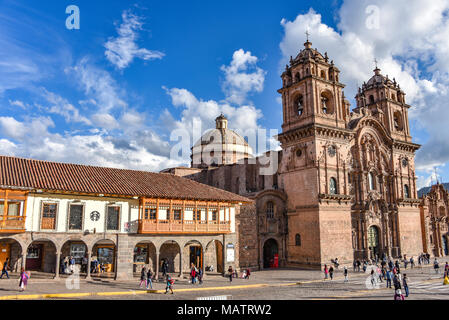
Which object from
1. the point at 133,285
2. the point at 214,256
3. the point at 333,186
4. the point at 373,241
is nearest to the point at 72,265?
the point at 133,285

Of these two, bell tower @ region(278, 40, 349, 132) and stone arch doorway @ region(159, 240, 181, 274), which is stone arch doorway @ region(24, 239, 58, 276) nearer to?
stone arch doorway @ region(159, 240, 181, 274)

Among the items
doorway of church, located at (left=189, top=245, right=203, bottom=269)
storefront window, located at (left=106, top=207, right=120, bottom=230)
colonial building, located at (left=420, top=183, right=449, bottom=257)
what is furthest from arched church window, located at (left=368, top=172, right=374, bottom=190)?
storefront window, located at (left=106, top=207, right=120, bottom=230)

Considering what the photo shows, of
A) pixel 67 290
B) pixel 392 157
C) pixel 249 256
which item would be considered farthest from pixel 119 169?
pixel 392 157

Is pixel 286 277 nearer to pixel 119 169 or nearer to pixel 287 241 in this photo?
pixel 287 241

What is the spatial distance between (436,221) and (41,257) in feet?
171

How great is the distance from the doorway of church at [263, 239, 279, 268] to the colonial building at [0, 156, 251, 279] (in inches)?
276

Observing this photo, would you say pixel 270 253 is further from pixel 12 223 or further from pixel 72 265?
pixel 12 223

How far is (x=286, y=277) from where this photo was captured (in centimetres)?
3112

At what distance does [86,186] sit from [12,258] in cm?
734

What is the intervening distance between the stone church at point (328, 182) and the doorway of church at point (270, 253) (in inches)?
4.1

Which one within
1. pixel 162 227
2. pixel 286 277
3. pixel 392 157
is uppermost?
pixel 392 157

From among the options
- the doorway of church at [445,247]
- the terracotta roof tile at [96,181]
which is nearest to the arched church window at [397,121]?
the doorway of church at [445,247]

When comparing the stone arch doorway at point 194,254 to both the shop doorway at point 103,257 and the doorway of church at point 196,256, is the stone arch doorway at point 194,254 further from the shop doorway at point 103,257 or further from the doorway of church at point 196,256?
the shop doorway at point 103,257
